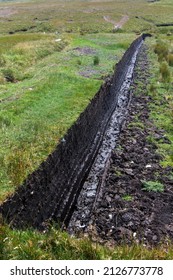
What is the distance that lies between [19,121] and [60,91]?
577 centimetres

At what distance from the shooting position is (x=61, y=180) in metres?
12.4

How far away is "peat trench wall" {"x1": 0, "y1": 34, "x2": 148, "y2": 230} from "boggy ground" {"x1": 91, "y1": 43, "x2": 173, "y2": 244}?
1.02 m

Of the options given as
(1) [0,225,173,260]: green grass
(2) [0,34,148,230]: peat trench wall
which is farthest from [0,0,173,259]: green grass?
(2) [0,34,148,230]: peat trench wall

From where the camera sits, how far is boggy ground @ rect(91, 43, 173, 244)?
10531 mm

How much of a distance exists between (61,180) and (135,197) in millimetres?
2437

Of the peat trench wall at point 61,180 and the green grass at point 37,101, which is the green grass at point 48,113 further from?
the peat trench wall at point 61,180

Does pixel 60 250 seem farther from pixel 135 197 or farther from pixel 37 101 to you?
pixel 37 101

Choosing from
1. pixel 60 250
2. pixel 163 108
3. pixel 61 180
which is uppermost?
pixel 60 250

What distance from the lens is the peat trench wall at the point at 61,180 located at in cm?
956

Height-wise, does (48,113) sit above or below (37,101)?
below

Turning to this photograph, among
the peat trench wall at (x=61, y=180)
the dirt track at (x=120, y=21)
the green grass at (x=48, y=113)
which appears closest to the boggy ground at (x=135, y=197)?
the green grass at (x=48, y=113)

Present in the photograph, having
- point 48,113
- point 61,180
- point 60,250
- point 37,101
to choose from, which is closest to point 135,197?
point 61,180

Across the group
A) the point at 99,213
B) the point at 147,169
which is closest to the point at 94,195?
the point at 99,213

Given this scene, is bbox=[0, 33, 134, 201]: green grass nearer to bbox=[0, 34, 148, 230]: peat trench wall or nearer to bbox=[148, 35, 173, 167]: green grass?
bbox=[0, 34, 148, 230]: peat trench wall
